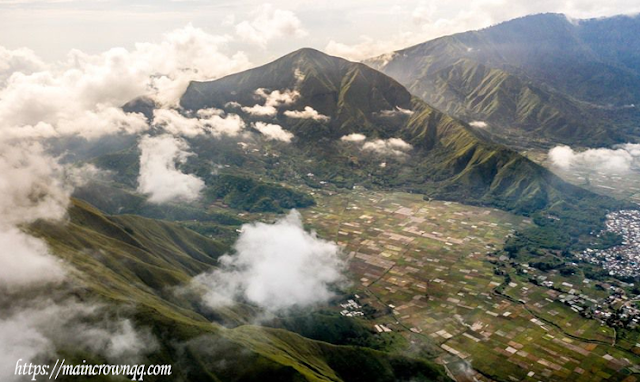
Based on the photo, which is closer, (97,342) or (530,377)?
(97,342)

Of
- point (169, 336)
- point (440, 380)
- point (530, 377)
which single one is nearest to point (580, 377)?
point (530, 377)

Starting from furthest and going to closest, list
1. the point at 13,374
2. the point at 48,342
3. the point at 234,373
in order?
the point at 234,373, the point at 48,342, the point at 13,374

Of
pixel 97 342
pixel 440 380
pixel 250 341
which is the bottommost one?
pixel 440 380

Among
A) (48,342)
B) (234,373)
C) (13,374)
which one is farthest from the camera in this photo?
(234,373)

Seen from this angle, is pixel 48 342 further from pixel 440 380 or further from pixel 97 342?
pixel 440 380

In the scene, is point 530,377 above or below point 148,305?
below

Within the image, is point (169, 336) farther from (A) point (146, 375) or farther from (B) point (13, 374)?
(B) point (13, 374)

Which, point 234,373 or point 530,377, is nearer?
point 234,373

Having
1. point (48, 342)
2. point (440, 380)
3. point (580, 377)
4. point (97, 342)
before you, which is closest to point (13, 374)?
point (48, 342)

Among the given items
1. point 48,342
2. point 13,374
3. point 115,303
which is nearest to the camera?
point 13,374
